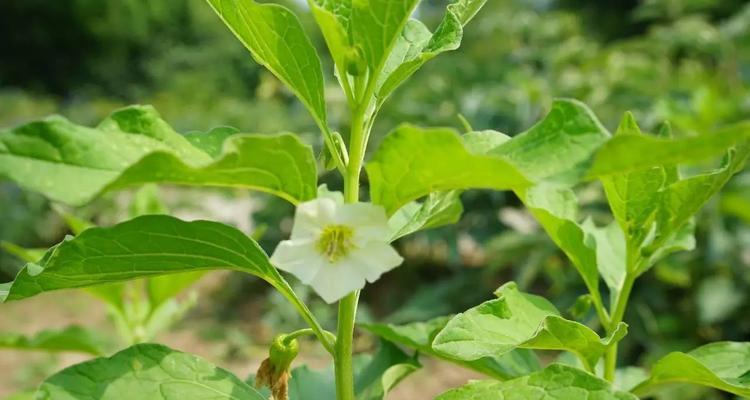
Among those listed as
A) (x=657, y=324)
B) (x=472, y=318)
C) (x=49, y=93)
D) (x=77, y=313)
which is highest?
(x=472, y=318)

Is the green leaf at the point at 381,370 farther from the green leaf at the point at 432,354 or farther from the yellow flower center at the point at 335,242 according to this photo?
the yellow flower center at the point at 335,242

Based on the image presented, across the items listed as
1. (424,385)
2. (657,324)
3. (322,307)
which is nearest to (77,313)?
(322,307)

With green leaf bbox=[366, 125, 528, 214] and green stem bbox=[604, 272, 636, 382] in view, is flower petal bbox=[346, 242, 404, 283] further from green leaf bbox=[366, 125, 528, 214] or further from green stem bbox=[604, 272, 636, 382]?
green stem bbox=[604, 272, 636, 382]

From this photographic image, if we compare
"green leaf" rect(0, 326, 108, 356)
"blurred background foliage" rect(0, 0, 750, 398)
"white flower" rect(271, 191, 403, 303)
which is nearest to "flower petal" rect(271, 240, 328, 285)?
"white flower" rect(271, 191, 403, 303)

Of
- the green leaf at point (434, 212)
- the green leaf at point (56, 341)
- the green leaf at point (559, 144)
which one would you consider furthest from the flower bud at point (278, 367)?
the green leaf at point (56, 341)

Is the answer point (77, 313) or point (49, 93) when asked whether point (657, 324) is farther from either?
point (49, 93)

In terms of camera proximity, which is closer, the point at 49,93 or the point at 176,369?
the point at 176,369

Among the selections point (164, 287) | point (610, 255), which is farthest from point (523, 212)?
point (610, 255)
